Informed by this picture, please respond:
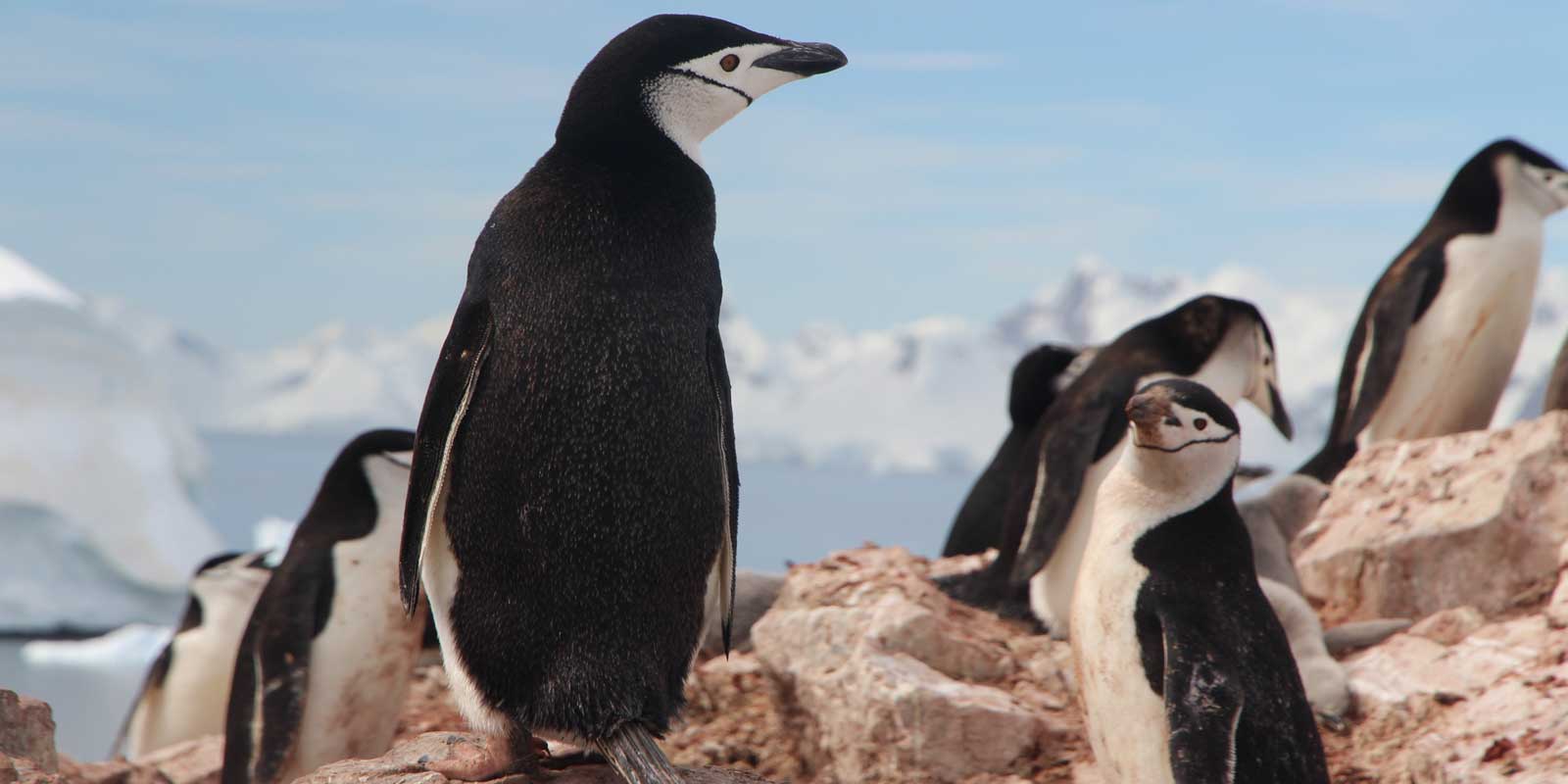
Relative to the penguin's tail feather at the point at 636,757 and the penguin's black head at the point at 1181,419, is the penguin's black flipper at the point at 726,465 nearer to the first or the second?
the penguin's tail feather at the point at 636,757

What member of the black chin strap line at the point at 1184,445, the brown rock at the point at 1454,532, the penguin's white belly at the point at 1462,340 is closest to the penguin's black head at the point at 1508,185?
the penguin's white belly at the point at 1462,340

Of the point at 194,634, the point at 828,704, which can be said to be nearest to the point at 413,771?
the point at 828,704

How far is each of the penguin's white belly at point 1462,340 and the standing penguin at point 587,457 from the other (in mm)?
4369

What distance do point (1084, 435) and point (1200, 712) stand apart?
61.6 inches

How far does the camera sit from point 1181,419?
117 inches

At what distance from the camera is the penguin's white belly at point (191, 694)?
19.1ft

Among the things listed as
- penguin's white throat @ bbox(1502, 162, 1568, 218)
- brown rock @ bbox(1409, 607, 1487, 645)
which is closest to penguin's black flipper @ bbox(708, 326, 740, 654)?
brown rock @ bbox(1409, 607, 1487, 645)

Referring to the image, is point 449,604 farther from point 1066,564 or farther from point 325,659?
point 1066,564

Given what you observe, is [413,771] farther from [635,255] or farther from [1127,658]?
[1127,658]

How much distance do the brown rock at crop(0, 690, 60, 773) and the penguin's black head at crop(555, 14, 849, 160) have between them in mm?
1620

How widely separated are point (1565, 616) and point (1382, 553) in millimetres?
662

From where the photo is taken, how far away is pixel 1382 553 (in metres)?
4.36

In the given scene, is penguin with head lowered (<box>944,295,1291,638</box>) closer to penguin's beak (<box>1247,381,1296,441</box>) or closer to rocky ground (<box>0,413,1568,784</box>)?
penguin's beak (<box>1247,381,1296,441</box>)

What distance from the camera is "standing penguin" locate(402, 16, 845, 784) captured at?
7.46ft
